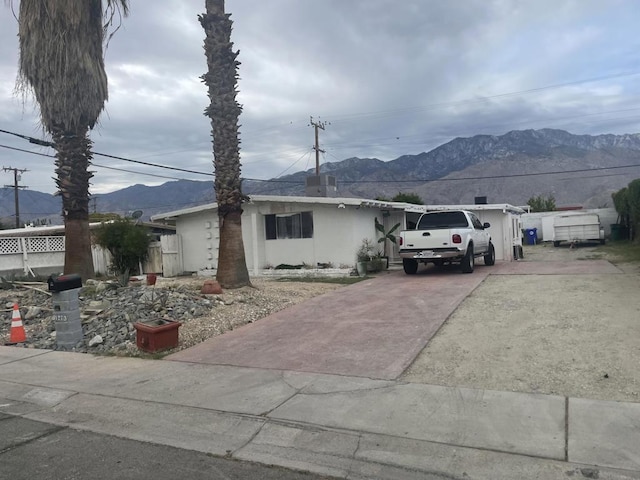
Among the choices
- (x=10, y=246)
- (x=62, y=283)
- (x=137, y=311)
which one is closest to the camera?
(x=62, y=283)

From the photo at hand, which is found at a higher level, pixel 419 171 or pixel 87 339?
pixel 419 171

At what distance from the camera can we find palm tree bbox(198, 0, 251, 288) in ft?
41.7

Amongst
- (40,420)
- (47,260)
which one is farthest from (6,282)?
(40,420)

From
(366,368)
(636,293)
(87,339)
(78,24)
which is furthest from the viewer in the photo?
(78,24)

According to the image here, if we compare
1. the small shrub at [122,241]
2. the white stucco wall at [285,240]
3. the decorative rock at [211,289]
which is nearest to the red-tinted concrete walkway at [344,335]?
the decorative rock at [211,289]

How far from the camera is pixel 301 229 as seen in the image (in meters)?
18.6

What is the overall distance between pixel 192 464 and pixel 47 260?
64.1 feet

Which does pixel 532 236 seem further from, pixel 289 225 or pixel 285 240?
pixel 285 240

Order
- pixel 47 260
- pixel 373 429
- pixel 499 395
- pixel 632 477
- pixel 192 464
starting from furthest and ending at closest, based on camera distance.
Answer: pixel 47 260 < pixel 499 395 < pixel 373 429 < pixel 192 464 < pixel 632 477

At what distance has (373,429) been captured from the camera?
459cm

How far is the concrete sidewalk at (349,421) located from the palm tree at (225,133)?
6.07 m

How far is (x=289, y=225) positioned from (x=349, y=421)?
14315 millimetres

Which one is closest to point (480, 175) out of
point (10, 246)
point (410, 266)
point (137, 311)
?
point (410, 266)

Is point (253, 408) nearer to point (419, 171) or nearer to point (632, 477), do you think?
point (632, 477)
